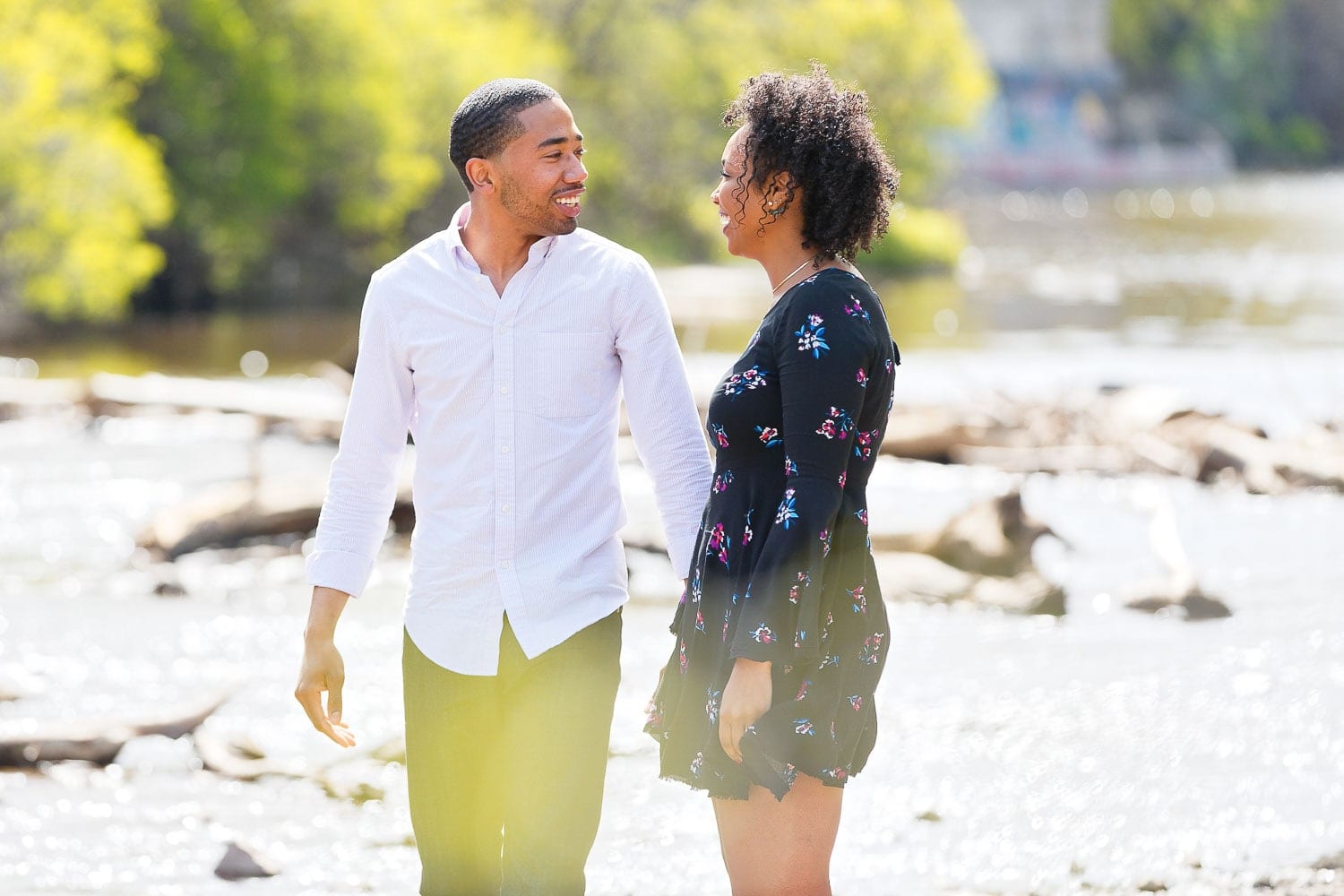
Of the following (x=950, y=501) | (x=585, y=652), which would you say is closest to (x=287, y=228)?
(x=950, y=501)

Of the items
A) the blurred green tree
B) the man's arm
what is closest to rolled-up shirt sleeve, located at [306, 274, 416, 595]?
the man's arm

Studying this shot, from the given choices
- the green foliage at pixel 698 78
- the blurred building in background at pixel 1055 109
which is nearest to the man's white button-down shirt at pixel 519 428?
the green foliage at pixel 698 78

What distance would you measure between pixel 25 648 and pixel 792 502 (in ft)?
23.9

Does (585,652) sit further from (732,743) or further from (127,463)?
(127,463)

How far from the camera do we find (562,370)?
3.47 meters

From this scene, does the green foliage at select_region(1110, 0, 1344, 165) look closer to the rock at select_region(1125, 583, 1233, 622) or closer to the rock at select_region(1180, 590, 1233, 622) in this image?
the rock at select_region(1125, 583, 1233, 622)

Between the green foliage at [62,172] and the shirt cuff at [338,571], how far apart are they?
25.2 m

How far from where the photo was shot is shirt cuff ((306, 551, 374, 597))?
3.56 metres

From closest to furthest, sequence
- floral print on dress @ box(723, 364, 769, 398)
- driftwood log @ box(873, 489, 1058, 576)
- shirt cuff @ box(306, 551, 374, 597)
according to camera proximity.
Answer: floral print on dress @ box(723, 364, 769, 398) < shirt cuff @ box(306, 551, 374, 597) < driftwood log @ box(873, 489, 1058, 576)

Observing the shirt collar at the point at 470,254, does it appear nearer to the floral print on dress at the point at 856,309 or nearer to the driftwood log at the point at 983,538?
the floral print on dress at the point at 856,309

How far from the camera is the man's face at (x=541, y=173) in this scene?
349cm

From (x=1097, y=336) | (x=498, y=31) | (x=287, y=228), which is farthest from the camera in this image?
(x=498, y=31)

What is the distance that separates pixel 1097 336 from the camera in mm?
29938

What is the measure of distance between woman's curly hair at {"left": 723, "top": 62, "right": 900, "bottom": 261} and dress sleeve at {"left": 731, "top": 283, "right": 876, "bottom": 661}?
176mm
